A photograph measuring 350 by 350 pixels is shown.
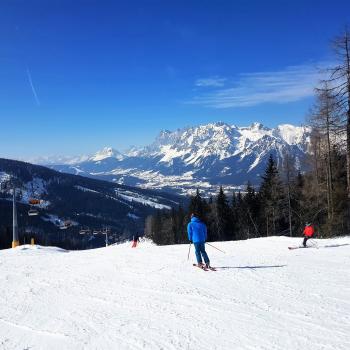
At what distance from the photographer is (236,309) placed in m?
10.0

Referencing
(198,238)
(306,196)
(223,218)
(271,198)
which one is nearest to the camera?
(198,238)

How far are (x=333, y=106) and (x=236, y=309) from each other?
20.3m

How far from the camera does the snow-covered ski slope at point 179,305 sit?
26.7ft

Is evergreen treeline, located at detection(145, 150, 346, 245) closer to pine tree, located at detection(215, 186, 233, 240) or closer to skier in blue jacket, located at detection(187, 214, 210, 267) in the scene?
pine tree, located at detection(215, 186, 233, 240)

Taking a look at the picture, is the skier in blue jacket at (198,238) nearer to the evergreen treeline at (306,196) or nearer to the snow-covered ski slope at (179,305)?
the snow-covered ski slope at (179,305)

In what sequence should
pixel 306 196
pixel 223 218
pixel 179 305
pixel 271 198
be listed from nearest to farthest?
pixel 179 305 < pixel 306 196 < pixel 271 198 < pixel 223 218

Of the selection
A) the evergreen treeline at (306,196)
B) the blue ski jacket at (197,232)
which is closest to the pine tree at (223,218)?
the evergreen treeline at (306,196)

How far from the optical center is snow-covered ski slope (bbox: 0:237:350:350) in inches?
320

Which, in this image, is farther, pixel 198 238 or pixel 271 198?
pixel 271 198

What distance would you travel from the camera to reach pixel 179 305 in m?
10.5

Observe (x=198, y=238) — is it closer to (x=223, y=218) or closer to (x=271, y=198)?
(x=271, y=198)

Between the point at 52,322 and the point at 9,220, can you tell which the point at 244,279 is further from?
the point at 9,220

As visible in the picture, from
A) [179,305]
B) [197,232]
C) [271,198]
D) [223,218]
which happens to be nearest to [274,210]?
[271,198]

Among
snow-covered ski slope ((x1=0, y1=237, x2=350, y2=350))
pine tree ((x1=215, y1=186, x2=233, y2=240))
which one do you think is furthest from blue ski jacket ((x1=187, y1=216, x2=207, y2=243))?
pine tree ((x1=215, y1=186, x2=233, y2=240))
